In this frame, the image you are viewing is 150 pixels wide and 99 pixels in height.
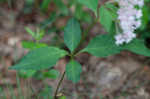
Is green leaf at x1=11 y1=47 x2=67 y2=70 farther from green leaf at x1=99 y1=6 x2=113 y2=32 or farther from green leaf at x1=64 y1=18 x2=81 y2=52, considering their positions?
green leaf at x1=99 y1=6 x2=113 y2=32

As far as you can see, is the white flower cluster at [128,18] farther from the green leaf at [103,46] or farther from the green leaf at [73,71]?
the green leaf at [73,71]

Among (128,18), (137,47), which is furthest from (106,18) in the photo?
(137,47)

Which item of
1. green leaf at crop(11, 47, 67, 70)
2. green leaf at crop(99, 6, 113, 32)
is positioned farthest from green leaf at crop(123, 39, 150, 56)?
green leaf at crop(11, 47, 67, 70)

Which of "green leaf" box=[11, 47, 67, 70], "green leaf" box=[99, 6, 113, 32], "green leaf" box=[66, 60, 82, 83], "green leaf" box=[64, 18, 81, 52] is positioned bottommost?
"green leaf" box=[66, 60, 82, 83]

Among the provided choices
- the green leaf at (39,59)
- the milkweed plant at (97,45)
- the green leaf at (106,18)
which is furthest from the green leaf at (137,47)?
the green leaf at (39,59)

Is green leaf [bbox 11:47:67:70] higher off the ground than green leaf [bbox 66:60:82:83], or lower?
higher

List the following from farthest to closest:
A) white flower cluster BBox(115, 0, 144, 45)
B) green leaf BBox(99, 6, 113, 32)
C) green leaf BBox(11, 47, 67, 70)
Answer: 1. green leaf BBox(99, 6, 113, 32)
2. white flower cluster BBox(115, 0, 144, 45)
3. green leaf BBox(11, 47, 67, 70)
